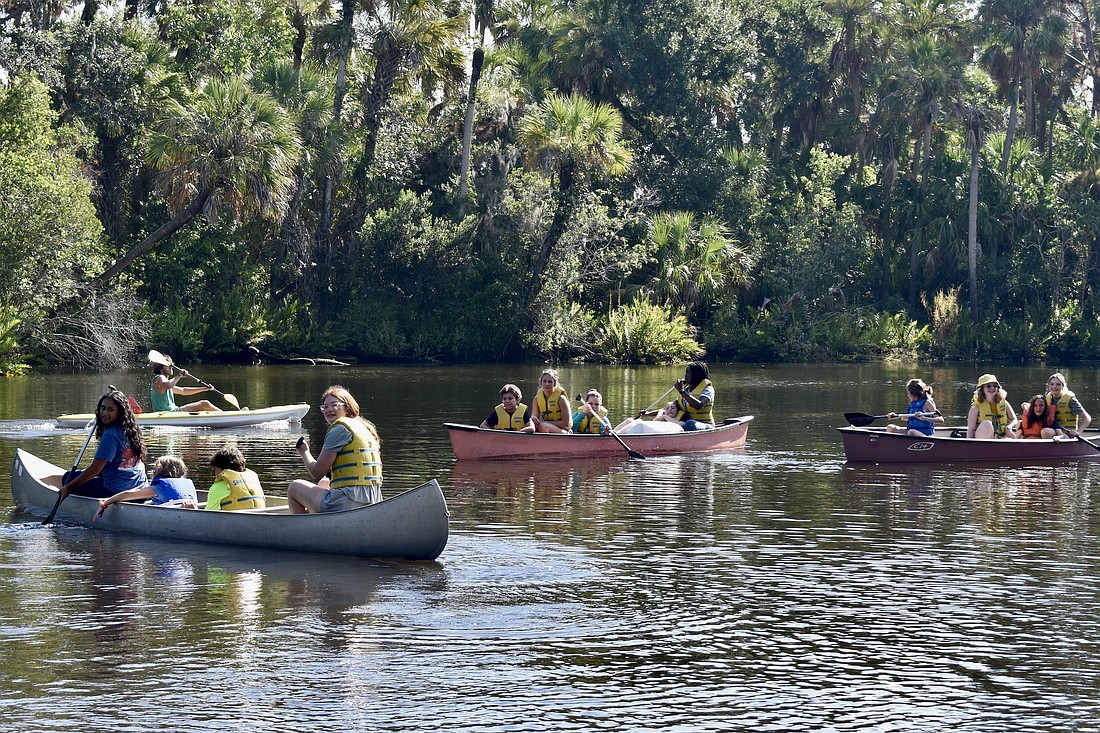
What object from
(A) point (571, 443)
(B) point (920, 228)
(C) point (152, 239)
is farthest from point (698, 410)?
(B) point (920, 228)

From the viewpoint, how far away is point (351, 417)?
46.2ft

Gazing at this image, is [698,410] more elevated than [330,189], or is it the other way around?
[330,189]

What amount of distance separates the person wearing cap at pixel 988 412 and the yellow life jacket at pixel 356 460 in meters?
12.6

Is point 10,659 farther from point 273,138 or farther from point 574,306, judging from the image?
point 574,306

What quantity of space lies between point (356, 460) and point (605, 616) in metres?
3.23

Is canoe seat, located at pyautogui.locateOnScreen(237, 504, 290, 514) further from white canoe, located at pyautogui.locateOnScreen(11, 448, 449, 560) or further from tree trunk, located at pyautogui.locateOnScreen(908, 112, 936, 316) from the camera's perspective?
tree trunk, located at pyautogui.locateOnScreen(908, 112, 936, 316)

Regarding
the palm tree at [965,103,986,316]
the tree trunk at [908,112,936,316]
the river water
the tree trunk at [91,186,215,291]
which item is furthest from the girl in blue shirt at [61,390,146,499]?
the tree trunk at [908,112,936,316]

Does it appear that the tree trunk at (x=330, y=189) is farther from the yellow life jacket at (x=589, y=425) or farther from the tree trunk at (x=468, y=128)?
the yellow life jacket at (x=589, y=425)

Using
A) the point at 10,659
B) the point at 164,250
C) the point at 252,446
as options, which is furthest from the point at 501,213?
the point at 10,659

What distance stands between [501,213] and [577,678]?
4891 cm

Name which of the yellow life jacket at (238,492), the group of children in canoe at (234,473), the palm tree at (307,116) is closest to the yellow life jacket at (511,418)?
the group of children in canoe at (234,473)

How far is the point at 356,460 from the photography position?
46.4 ft

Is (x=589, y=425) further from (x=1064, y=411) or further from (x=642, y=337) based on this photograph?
(x=642, y=337)

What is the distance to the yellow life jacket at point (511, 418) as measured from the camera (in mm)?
23359
